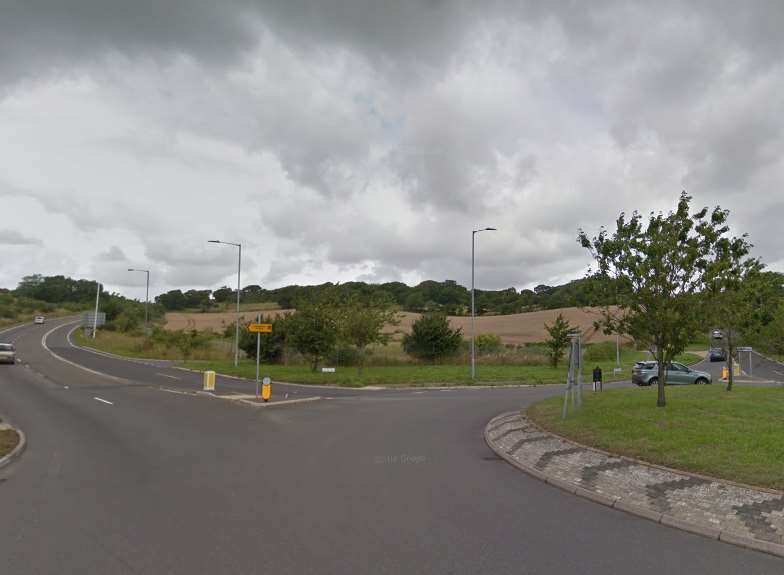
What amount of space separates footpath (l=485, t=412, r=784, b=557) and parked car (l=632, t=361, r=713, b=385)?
19.7 m

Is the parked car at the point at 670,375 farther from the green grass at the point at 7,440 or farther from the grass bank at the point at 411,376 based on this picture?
the green grass at the point at 7,440

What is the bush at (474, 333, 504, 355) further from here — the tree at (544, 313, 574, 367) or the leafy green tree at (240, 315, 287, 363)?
the leafy green tree at (240, 315, 287, 363)

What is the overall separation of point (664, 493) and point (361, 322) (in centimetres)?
2731

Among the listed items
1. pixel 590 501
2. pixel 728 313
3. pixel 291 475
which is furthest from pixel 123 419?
pixel 728 313

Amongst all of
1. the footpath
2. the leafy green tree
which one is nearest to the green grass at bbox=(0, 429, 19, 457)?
the footpath

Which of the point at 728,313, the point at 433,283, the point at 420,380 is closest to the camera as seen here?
the point at 728,313

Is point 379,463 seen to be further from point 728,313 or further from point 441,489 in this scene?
point 728,313

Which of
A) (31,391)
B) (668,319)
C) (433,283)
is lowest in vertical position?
(31,391)

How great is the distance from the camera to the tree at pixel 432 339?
45094 mm

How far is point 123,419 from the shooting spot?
15.6m

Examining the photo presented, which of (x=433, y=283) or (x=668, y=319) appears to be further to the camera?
(x=433, y=283)

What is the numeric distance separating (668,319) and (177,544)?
39.0 ft

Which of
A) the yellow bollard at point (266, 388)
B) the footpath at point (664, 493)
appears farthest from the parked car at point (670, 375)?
the footpath at point (664, 493)

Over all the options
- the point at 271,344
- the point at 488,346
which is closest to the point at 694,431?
the point at 271,344
